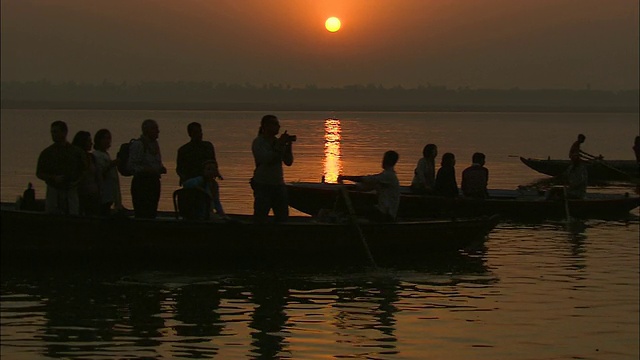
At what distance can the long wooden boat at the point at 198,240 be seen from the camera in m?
16.3

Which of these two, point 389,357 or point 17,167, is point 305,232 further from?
point 17,167

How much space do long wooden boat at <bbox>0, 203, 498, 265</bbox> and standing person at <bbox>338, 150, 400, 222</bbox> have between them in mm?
234

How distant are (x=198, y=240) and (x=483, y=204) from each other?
8602mm

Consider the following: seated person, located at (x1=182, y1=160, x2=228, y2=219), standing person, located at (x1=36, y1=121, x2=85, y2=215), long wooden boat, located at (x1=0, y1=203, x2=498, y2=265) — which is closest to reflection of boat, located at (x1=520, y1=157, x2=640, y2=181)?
long wooden boat, located at (x1=0, y1=203, x2=498, y2=265)

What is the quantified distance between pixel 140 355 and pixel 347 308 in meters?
3.70

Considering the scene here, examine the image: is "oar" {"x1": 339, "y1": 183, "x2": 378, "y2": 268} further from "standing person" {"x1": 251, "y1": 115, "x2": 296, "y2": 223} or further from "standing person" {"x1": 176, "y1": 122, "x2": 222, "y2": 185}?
"standing person" {"x1": 176, "y1": 122, "x2": 222, "y2": 185}

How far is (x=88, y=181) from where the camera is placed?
53.0 ft

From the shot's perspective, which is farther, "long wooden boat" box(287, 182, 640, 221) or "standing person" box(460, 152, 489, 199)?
"standing person" box(460, 152, 489, 199)

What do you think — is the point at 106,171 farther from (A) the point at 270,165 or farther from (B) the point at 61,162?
(A) the point at 270,165

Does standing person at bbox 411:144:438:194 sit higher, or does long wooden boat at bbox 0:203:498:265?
standing person at bbox 411:144:438:194

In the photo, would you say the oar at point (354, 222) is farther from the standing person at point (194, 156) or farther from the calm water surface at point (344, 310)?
the standing person at point (194, 156)

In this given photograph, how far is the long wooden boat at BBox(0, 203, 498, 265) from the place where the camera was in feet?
53.4

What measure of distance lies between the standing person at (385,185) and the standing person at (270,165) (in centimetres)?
125

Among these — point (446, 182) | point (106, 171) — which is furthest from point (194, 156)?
point (446, 182)
